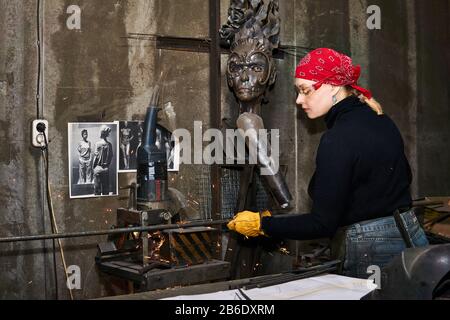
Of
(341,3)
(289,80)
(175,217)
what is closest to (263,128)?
(289,80)

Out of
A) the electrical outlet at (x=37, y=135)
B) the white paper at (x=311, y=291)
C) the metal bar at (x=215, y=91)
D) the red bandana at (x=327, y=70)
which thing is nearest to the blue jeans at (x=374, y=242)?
the white paper at (x=311, y=291)

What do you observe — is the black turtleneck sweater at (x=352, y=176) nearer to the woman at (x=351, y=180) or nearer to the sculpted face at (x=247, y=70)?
the woman at (x=351, y=180)

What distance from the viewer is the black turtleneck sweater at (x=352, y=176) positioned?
8.65ft

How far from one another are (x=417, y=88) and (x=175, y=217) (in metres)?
3.54

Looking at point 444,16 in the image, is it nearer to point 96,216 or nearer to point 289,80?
point 289,80

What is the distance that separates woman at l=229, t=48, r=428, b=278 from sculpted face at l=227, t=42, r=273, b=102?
6.49ft

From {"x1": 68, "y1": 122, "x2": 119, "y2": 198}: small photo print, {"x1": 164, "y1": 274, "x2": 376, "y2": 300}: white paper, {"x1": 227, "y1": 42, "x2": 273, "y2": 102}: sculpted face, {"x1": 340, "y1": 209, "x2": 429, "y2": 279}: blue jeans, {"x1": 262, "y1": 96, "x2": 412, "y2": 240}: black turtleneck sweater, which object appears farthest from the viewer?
{"x1": 227, "y1": 42, "x2": 273, "y2": 102}: sculpted face

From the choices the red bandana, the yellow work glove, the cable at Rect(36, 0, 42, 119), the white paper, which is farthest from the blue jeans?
the cable at Rect(36, 0, 42, 119)

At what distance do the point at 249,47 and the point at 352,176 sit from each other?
262cm

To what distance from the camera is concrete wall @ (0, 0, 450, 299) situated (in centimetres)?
450

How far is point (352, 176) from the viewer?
2691 mm

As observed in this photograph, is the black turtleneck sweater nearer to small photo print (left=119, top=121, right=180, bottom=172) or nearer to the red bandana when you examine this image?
the red bandana

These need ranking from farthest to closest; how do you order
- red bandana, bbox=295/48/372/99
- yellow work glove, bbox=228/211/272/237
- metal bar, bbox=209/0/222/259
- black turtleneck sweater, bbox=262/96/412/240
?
metal bar, bbox=209/0/222/259, yellow work glove, bbox=228/211/272/237, red bandana, bbox=295/48/372/99, black turtleneck sweater, bbox=262/96/412/240

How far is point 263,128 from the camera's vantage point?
5.11 metres
